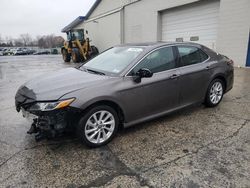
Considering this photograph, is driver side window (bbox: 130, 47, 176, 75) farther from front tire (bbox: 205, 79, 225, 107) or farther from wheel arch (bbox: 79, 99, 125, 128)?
front tire (bbox: 205, 79, 225, 107)

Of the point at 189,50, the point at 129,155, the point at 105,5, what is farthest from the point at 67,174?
the point at 105,5

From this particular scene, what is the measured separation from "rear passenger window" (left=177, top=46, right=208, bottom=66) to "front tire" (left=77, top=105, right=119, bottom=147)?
1.73 meters

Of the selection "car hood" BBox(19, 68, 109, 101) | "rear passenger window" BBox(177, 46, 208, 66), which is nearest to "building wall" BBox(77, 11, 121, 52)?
"rear passenger window" BBox(177, 46, 208, 66)

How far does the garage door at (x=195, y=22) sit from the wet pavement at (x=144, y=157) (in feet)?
25.9

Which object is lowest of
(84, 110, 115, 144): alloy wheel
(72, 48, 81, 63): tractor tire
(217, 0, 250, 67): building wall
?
(84, 110, 115, 144): alloy wheel

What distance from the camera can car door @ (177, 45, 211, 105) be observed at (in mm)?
3921

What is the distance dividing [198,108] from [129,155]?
7.83ft

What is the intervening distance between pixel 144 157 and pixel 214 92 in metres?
2.55

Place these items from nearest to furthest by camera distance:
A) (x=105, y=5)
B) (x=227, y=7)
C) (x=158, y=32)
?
(x=227, y=7) → (x=158, y=32) → (x=105, y=5)

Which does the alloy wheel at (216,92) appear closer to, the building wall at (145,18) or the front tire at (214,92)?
the front tire at (214,92)

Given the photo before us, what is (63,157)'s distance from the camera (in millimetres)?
2859

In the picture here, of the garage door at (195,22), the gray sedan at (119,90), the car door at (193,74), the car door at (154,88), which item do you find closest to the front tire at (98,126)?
the gray sedan at (119,90)

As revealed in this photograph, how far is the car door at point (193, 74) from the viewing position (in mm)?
3921

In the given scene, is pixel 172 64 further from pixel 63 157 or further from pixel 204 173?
pixel 63 157
